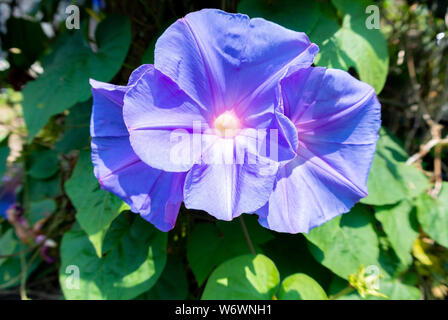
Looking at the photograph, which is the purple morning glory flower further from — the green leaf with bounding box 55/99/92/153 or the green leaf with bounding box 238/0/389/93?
the green leaf with bounding box 55/99/92/153

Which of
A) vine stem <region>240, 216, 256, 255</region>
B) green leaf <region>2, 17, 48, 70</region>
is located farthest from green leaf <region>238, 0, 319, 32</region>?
green leaf <region>2, 17, 48, 70</region>

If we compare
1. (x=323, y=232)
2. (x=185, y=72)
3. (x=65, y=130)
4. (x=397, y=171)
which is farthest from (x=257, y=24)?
(x=65, y=130)

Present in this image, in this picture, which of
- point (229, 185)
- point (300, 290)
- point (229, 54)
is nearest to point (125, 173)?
point (229, 185)

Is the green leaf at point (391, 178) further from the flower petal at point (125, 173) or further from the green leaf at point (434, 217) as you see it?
the flower petal at point (125, 173)

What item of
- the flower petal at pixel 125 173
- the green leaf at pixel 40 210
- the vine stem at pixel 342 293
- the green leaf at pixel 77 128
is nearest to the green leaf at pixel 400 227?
the vine stem at pixel 342 293

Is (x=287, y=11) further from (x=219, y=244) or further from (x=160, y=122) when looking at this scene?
(x=219, y=244)
